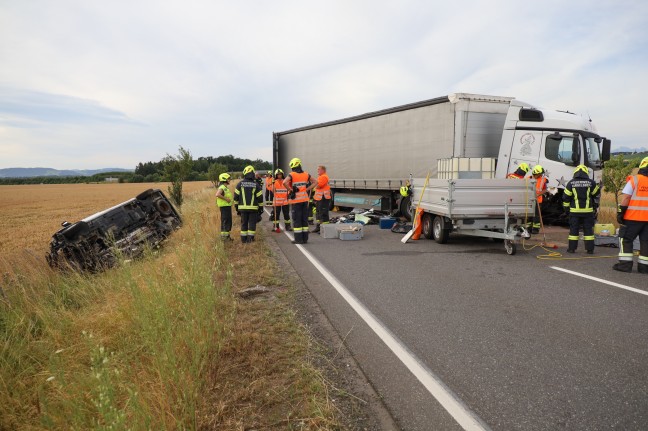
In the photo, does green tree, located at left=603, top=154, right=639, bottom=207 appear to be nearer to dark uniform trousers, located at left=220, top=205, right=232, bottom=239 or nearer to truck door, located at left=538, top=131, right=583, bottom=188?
truck door, located at left=538, top=131, right=583, bottom=188

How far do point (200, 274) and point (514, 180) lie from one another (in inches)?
268

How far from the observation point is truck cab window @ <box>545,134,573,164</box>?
438 inches

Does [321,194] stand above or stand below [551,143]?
below

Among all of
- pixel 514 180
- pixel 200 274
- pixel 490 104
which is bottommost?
pixel 200 274

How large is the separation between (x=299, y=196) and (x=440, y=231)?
330cm

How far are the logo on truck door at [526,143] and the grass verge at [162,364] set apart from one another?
9.14m

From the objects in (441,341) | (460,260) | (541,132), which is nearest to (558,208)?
(541,132)

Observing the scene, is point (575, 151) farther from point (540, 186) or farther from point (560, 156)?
point (540, 186)

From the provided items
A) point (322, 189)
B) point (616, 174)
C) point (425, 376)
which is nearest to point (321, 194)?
point (322, 189)

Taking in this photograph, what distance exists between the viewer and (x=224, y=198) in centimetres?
930

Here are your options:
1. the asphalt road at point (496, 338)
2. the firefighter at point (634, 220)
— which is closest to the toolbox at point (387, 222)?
the asphalt road at point (496, 338)

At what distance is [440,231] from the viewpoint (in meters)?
9.17

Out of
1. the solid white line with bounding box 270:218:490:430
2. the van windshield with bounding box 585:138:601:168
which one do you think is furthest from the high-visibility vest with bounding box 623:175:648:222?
the van windshield with bounding box 585:138:601:168

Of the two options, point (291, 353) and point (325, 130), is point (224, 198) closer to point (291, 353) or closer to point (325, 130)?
point (291, 353)
